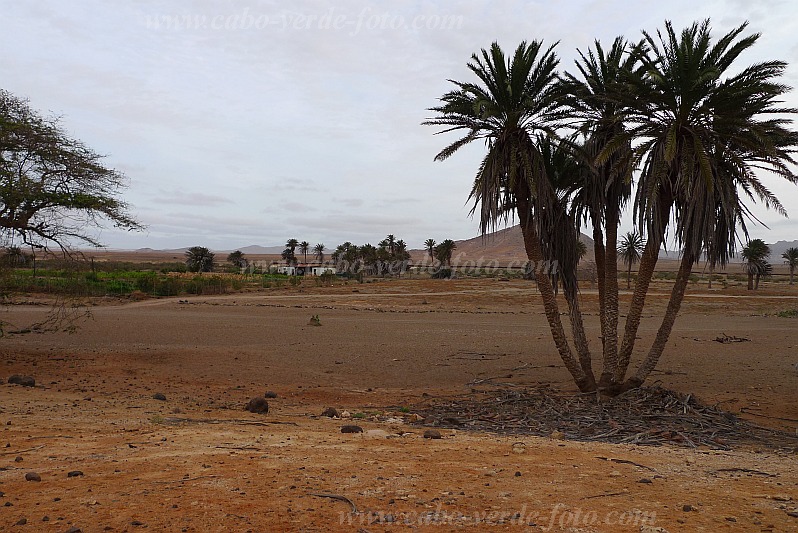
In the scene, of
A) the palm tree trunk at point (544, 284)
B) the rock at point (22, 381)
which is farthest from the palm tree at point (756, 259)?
the rock at point (22, 381)

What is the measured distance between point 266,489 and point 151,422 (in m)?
4.31

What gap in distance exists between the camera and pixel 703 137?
11188mm

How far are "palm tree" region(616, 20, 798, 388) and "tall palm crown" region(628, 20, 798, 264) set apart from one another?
0.06 feet

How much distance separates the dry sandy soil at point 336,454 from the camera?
16.1ft

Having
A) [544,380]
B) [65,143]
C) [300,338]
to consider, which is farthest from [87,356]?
[544,380]

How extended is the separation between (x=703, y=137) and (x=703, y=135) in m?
0.11

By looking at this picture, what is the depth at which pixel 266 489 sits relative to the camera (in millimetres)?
5488

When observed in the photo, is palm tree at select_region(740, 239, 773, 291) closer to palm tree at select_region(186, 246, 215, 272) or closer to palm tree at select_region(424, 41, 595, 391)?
palm tree at select_region(424, 41, 595, 391)

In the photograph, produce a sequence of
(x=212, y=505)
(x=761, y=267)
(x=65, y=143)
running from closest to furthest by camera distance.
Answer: (x=212, y=505)
(x=65, y=143)
(x=761, y=267)

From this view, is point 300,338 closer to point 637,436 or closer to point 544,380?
point 544,380

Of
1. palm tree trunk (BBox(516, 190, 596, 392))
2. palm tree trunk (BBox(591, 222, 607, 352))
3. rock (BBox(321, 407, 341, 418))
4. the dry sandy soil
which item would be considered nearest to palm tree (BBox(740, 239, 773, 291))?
the dry sandy soil

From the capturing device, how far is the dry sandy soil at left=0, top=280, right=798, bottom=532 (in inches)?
193

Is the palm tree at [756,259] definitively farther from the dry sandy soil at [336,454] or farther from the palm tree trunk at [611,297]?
the palm tree trunk at [611,297]

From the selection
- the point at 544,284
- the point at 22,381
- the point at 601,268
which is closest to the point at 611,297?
the point at 601,268
